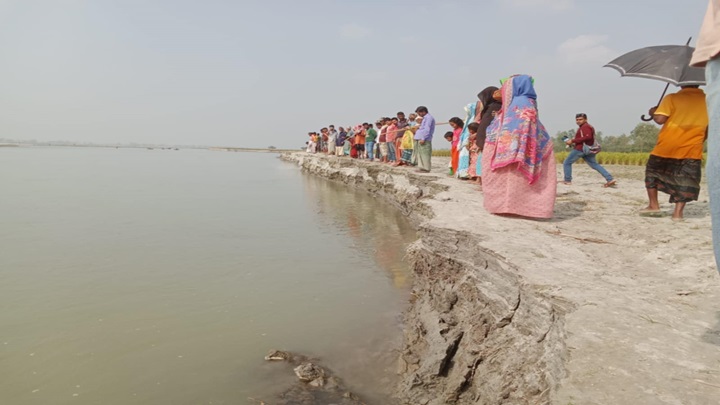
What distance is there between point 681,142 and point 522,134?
1.48 m

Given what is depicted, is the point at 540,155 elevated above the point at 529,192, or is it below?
above

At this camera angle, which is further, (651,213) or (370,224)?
(370,224)

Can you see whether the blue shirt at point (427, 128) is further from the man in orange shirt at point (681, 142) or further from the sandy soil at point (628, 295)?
the man in orange shirt at point (681, 142)

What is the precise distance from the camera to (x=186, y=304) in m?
3.59

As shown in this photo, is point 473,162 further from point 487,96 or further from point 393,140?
point 393,140

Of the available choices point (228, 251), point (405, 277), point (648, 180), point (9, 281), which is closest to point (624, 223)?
point (648, 180)

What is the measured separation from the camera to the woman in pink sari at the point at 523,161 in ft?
13.7

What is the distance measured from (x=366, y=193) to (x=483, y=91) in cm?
624

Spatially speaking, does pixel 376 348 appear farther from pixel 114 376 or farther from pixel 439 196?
pixel 439 196

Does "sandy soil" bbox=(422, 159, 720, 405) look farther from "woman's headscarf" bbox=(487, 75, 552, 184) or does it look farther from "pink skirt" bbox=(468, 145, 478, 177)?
"pink skirt" bbox=(468, 145, 478, 177)

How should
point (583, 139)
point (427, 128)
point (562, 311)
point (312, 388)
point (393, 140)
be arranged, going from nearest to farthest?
1. point (562, 311)
2. point (312, 388)
3. point (583, 139)
4. point (427, 128)
5. point (393, 140)

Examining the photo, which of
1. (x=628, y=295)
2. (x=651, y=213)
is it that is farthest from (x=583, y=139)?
(x=628, y=295)

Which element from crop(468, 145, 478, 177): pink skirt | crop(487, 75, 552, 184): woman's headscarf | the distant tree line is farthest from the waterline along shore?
the distant tree line

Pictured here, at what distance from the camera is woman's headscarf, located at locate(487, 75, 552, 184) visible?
13.7ft
